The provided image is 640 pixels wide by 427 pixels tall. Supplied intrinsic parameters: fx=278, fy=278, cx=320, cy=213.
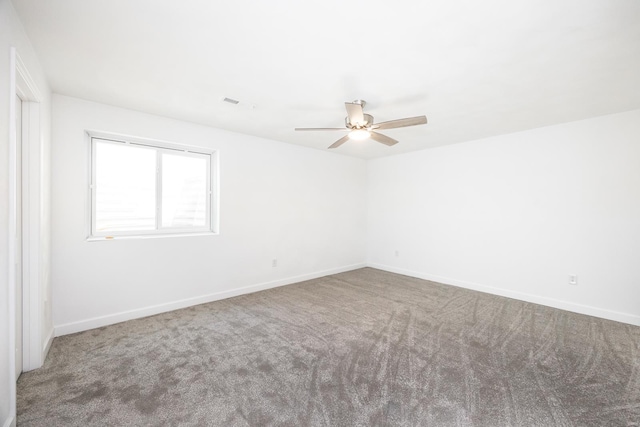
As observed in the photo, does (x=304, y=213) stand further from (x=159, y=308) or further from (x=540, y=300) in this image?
(x=540, y=300)

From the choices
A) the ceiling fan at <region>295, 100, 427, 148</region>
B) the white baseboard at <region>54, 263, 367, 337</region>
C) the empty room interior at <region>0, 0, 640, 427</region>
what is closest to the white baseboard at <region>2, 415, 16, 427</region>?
the empty room interior at <region>0, 0, 640, 427</region>

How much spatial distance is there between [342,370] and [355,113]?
227cm

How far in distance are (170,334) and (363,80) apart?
3188 mm

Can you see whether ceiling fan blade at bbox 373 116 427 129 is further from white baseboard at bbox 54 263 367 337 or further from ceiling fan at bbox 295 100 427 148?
white baseboard at bbox 54 263 367 337

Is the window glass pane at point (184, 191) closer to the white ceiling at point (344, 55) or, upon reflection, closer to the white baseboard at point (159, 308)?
the white ceiling at point (344, 55)

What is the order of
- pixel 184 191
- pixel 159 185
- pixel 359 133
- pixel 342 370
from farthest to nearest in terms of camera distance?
1. pixel 184 191
2. pixel 159 185
3. pixel 359 133
4. pixel 342 370

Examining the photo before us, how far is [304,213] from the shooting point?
5.14m

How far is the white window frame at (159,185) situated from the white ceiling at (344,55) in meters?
0.47

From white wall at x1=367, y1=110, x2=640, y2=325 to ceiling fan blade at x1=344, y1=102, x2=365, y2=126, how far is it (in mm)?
2787

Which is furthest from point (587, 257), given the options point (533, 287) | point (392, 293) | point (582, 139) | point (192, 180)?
point (192, 180)

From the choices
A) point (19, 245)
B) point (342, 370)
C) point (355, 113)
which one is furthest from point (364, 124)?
point (19, 245)

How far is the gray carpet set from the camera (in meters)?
1.79

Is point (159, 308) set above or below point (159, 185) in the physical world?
below

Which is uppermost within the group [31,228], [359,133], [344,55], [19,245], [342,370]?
[344,55]
